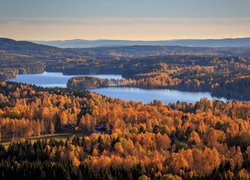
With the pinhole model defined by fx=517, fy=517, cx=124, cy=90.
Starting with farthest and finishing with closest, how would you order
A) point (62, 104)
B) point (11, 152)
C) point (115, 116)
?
point (62, 104)
point (115, 116)
point (11, 152)

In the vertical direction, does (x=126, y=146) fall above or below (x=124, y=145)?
above

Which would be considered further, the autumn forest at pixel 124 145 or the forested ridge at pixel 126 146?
the forested ridge at pixel 126 146

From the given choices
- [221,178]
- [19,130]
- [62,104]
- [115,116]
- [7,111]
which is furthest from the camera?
[62,104]

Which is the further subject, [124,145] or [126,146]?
[124,145]

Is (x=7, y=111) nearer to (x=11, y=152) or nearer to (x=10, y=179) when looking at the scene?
(x=11, y=152)

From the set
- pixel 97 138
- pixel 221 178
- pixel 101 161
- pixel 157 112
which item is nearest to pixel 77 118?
pixel 157 112

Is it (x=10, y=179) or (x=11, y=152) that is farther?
(x=11, y=152)

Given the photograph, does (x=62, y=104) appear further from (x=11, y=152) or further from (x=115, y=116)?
(x=11, y=152)

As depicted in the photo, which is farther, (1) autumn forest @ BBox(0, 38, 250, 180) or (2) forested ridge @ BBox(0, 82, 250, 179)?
(2) forested ridge @ BBox(0, 82, 250, 179)
